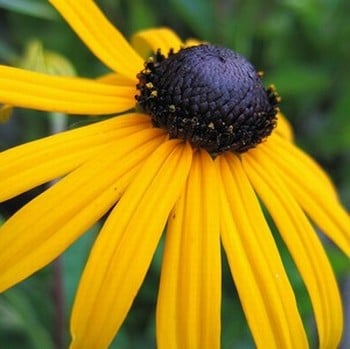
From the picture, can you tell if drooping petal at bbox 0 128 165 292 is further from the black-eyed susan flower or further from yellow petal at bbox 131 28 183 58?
yellow petal at bbox 131 28 183 58

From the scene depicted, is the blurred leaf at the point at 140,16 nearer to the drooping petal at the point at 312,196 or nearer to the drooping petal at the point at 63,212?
the drooping petal at the point at 312,196

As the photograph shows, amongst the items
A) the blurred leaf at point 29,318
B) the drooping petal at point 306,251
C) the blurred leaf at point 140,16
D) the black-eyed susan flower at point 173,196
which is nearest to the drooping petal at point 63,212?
the black-eyed susan flower at point 173,196

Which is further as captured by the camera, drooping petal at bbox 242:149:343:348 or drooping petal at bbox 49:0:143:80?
drooping petal at bbox 49:0:143:80

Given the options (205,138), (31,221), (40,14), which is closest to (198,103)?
(205,138)

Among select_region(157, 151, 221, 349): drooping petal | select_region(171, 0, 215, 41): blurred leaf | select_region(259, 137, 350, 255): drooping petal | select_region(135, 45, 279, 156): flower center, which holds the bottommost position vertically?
select_region(157, 151, 221, 349): drooping petal

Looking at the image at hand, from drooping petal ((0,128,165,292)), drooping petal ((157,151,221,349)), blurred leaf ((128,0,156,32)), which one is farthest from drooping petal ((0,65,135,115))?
blurred leaf ((128,0,156,32))
